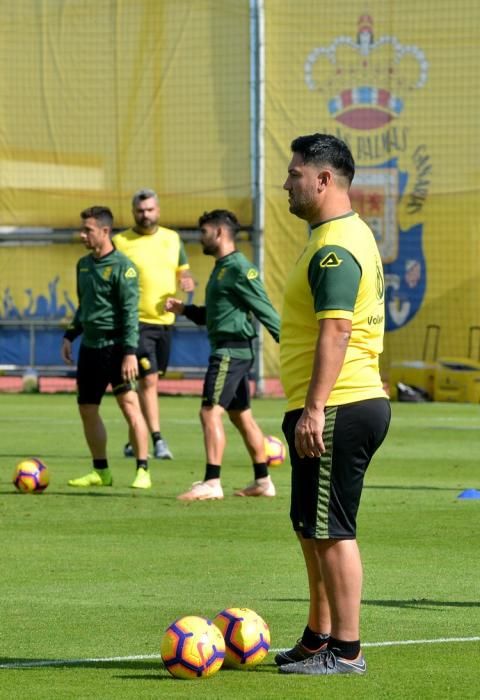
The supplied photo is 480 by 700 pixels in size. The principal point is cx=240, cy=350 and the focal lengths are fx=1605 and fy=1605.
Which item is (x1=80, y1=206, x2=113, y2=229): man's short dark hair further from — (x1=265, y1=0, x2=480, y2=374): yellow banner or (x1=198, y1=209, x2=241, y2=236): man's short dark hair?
(x1=265, y1=0, x2=480, y2=374): yellow banner

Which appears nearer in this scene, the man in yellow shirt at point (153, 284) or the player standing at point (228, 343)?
the player standing at point (228, 343)

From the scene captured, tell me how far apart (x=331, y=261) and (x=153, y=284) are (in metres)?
10.3

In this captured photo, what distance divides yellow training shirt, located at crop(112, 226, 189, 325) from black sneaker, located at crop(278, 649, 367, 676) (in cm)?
1013

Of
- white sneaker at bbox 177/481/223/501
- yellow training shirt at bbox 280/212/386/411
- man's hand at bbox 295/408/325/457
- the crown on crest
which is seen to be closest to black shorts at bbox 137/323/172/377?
white sneaker at bbox 177/481/223/501

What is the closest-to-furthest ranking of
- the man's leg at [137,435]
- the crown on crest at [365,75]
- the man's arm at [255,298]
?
the man's arm at [255,298], the man's leg at [137,435], the crown on crest at [365,75]

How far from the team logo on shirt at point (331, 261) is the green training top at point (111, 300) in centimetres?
714

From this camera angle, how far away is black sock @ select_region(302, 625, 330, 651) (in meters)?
6.51

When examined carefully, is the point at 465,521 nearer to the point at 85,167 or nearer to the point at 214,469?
the point at 214,469

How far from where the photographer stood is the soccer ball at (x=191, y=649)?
247 inches

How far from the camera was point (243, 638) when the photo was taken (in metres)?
6.49

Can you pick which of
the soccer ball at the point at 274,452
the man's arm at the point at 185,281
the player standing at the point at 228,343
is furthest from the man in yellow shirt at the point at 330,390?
the man's arm at the point at 185,281

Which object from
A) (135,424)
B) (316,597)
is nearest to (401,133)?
(135,424)

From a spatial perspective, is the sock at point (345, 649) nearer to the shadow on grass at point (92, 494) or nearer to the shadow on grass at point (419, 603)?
the shadow on grass at point (419, 603)

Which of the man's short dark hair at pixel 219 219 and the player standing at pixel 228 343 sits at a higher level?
the man's short dark hair at pixel 219 219
